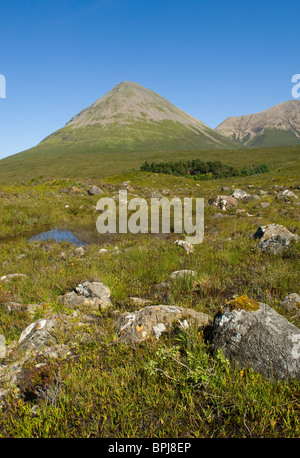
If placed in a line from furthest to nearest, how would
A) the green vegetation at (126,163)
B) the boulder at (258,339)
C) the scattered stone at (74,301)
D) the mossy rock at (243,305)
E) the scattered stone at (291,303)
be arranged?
the green vegetation at (126,163) < the scattered stone at (74,301) < the scattered stone at (291,303) < the mossy rock at (243,305) < the boulder at (258,339)

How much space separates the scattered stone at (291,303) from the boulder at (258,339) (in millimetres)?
1071

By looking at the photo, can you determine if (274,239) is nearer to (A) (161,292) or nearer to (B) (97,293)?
(A) (161,292)

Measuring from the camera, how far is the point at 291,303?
12.5 feet

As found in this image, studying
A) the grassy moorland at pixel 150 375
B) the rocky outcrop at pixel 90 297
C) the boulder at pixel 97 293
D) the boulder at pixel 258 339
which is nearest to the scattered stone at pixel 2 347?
the grassy moorland at pixel 150 375

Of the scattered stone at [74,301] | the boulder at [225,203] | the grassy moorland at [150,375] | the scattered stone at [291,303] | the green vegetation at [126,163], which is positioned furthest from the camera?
the green vegetation at [126,163]

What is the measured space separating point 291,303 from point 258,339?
1483mm

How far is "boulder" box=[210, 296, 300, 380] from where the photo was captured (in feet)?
8.36

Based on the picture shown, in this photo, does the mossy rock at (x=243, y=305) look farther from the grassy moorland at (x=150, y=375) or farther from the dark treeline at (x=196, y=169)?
the dark treeline at (x=196, y=169)

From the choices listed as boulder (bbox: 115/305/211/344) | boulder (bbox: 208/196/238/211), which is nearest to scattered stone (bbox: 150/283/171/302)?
boulder (bbox: 115/305/211/344)

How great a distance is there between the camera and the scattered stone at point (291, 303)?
3702 millimetres

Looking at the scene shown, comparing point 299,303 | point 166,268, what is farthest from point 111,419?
point 166,268

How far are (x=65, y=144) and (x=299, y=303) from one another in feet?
718

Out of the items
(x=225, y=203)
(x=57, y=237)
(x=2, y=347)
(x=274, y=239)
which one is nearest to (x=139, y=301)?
(x=2, y=347)

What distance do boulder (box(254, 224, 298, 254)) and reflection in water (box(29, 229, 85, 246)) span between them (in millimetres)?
7444
